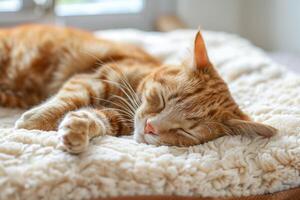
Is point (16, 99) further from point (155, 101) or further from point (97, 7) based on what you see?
point (97, 7)

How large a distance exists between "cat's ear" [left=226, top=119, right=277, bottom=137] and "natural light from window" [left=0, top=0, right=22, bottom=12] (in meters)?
1.96

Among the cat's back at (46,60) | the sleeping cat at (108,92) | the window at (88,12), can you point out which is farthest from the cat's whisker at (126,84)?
the window at (88,12)

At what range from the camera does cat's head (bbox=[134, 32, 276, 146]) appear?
1.46m

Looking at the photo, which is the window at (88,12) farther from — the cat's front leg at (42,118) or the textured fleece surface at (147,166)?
the textured fleece surface at (147,166)

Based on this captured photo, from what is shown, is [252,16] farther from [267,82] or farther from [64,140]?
[64,140]

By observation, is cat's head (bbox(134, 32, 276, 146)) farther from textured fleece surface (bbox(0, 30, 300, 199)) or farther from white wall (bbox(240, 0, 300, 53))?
white wall (bbox(240, 0, 300, 53))

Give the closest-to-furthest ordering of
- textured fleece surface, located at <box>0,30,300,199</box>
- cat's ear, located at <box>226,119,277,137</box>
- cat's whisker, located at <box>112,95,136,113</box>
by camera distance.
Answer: textured fleece surface, located at <box>0,30,300,199</box>
cat's ear, located at <box>226,119,277,137</box>
cat's whisker, located at <box>112,95,136,113</box>

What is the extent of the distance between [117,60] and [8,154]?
2.63 ft

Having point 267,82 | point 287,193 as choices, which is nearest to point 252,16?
point 267,82

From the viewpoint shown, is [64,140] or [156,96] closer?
[64,140]

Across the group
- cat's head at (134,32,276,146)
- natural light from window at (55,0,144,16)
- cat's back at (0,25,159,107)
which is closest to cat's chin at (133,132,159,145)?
cat's head at (134,32,276,146)

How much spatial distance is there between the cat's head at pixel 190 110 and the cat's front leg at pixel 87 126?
4.2 inches

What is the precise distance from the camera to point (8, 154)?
1.29 meters

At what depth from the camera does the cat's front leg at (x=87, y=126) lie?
1.28 meters
